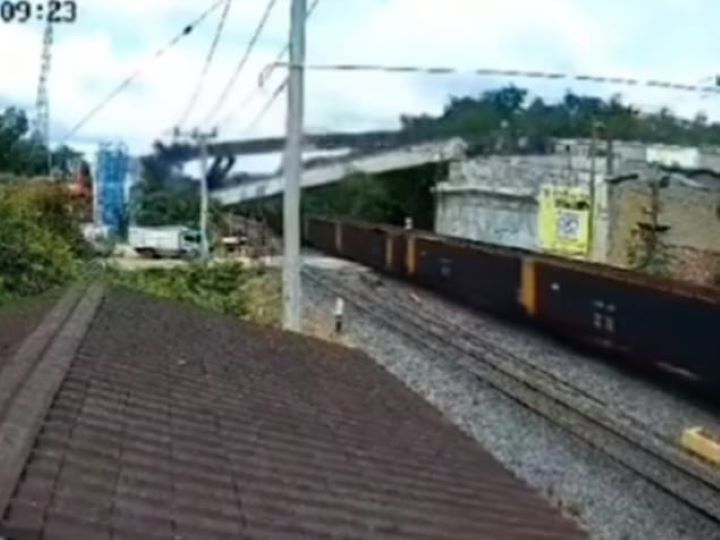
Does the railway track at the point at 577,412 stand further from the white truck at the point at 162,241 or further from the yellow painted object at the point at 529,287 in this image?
the white truck at the point at 162,241

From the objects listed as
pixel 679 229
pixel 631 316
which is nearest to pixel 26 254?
pixel 631 316

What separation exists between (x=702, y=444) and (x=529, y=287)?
399 inches

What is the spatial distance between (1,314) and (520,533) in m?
6.91

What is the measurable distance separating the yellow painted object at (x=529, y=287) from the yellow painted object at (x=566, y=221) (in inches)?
404

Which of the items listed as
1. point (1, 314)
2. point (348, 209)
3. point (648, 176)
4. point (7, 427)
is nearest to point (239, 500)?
point (7, 427)

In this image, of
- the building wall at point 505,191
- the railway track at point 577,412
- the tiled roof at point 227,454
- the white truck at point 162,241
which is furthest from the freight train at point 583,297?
the tiled roof at point 227,454

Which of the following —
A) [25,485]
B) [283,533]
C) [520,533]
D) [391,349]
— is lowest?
[391,349]

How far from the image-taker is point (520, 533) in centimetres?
542

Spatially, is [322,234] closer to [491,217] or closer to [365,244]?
[491,217]

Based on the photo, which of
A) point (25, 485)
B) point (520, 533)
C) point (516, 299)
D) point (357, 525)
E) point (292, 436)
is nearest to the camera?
point (25, 485)

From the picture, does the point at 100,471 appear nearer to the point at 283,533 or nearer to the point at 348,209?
the point at 283,533

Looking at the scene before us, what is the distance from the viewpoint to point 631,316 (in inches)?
747

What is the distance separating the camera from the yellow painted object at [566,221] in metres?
34.5

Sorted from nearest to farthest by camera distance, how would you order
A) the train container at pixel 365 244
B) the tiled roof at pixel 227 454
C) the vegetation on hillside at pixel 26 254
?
the tiled roof at pixel 227 454 → the vegetation on hillside at pixel 26 254 → the train container at pixel 365 244
